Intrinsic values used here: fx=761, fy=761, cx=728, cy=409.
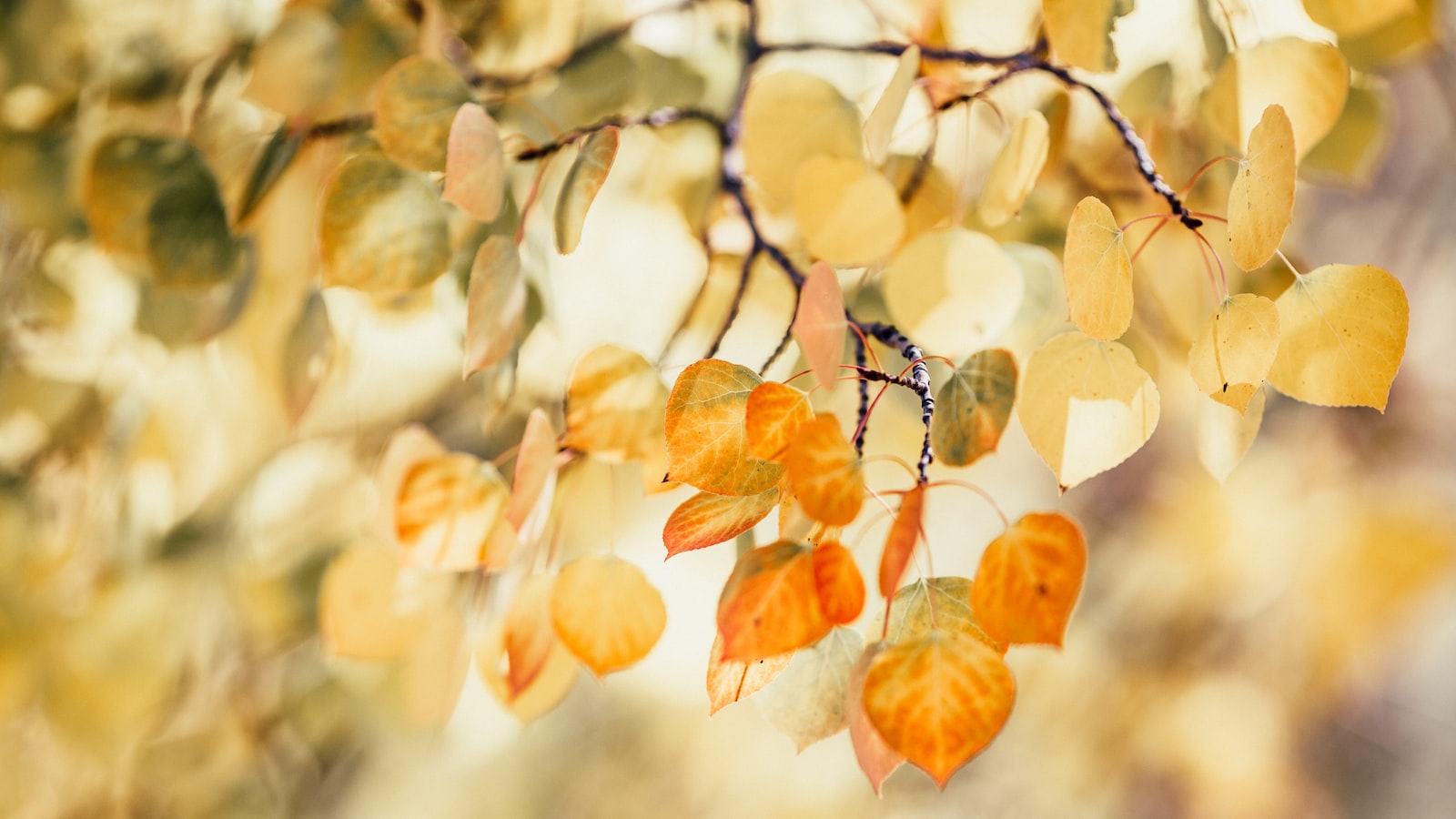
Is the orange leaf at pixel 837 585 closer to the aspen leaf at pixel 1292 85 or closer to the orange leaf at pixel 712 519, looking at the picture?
the orange leaf at pixel 712 519

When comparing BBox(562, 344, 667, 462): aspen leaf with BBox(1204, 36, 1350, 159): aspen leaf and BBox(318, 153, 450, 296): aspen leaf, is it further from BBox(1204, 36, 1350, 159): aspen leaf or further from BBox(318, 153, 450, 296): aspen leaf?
BBox(1204, 36, 1350, 159): aspen leaf

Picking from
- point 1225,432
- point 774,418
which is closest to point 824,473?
point 774,418

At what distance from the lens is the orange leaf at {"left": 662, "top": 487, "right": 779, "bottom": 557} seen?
15cm

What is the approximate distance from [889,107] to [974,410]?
0.25ft

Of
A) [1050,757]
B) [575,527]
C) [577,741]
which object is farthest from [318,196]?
[1050,757]

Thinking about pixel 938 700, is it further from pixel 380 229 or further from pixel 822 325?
pixel 380 229

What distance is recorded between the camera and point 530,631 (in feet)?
0.73

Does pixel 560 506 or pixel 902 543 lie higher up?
pixel 902 543

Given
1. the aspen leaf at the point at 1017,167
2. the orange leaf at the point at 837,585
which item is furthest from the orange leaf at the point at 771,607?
the aspen leaf at the point at 1017,167

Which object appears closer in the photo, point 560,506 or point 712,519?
point 712,519

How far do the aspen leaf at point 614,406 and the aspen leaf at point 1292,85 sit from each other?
171 millimetres

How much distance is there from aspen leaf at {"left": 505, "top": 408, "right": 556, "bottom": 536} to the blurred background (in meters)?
0.05

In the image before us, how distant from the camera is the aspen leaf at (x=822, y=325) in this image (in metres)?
0.14

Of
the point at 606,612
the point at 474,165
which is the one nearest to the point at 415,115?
Result: the point at 474,165
